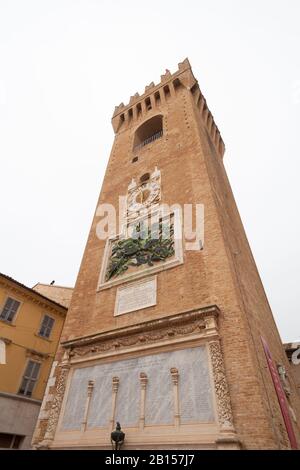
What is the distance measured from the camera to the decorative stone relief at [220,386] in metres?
5.67

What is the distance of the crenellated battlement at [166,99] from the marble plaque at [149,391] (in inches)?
636

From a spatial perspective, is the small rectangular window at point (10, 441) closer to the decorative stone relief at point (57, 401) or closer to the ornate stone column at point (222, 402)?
the decorative stone relief at point (57, 401)

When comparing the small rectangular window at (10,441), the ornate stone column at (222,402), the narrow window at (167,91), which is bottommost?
the ornate stone column at (222,402)

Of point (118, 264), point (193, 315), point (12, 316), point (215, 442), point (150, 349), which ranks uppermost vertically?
point (12, 316)

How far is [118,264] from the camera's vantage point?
10.6 meters

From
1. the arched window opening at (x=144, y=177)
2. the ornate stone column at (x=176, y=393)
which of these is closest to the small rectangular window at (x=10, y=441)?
the ornate stone column at (x=176, y=393)

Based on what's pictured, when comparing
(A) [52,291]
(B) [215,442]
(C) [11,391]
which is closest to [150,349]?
(B) [215,442]

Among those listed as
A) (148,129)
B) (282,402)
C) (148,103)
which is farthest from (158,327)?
(148,103)

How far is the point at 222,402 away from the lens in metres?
5.88

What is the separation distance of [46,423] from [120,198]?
9334 mm

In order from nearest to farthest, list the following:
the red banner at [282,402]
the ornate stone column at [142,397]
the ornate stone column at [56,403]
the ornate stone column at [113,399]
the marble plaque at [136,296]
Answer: the red banner at [282,402] < the ornate stone column at [142,397] < the ornate stone column at [113,399] < the ornate stone column at [56,403] < the marble plaque at [136,296]

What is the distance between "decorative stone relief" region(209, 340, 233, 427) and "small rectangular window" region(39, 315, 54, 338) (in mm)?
12680

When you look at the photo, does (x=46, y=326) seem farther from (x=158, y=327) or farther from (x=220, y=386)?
(x=220, y=386)
